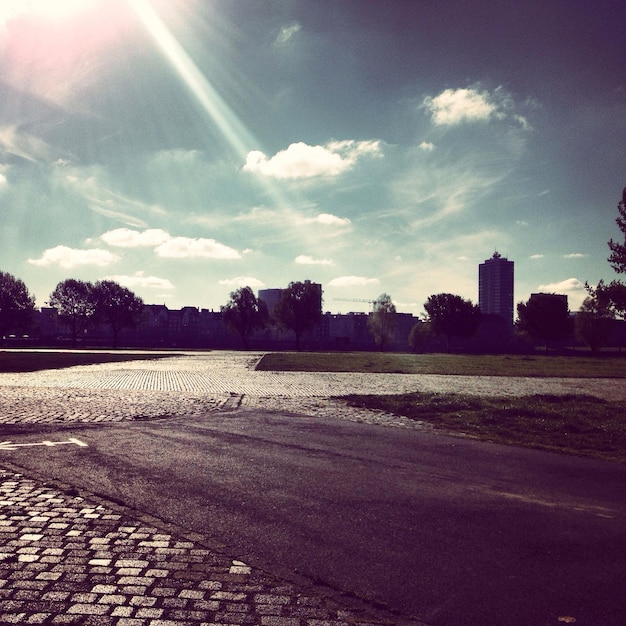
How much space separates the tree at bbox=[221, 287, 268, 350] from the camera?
8450 centimetres

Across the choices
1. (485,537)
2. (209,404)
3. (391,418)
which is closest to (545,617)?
(485,537)

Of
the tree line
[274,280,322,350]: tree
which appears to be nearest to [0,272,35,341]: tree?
the tree line

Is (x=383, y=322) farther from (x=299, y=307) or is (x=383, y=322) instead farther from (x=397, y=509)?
(x=397, y=509)

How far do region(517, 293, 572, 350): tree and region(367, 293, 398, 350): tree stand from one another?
2061cm

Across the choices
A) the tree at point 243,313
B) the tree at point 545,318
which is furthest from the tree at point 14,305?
the tree at point 545,318

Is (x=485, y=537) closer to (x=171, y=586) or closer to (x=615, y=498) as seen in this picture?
(x=615, y=498)

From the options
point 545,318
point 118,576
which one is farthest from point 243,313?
point 118,576

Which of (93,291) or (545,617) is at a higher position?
(93,291)

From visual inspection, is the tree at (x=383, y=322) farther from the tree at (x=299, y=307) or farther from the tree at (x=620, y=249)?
the tree at (x=620, y=249)

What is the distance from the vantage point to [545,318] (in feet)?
232

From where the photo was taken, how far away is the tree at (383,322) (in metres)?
86.3

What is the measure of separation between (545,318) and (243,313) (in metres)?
44.5

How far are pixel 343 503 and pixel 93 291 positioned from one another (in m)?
89.9

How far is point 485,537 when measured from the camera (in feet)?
15.5
